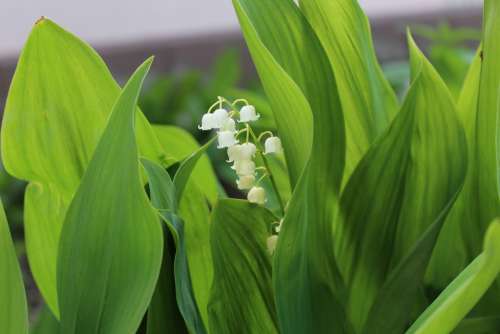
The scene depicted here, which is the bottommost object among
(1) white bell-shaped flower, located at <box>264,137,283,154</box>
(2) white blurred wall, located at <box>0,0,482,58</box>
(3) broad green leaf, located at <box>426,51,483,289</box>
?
(2) white blurred wall, located at <box>0,0,482,58</box>

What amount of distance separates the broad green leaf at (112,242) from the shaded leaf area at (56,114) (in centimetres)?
5

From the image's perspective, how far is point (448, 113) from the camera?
0.99 ft

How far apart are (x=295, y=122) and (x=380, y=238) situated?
71 mm

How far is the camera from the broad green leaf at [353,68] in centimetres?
32

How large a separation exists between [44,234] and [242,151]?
0.33ft

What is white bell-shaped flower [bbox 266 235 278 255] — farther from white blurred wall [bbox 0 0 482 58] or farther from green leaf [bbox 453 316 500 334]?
white blurred wall [bbox 0 0 482 58]

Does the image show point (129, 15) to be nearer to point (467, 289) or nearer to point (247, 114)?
point (247, 114)

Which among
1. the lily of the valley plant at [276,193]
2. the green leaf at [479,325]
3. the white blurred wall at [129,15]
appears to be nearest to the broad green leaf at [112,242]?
the lily of the valley plant at [276,193]

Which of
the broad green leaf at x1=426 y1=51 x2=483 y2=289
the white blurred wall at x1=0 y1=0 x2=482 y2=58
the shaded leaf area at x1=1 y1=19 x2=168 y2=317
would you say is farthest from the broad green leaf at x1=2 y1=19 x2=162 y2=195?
the white blurred wall at x1=0 y1=0 x2=482 y2=58

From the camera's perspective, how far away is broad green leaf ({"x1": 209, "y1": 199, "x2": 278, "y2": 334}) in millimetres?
286

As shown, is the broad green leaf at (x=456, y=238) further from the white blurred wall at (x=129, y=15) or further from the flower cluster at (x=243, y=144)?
the white blurred wall at (x=129, y=15)

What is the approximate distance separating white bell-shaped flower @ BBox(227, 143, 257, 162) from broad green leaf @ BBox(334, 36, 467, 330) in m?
0.04

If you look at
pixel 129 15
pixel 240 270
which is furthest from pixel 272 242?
pixel 129 15

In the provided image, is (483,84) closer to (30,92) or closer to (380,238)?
(380,238)
